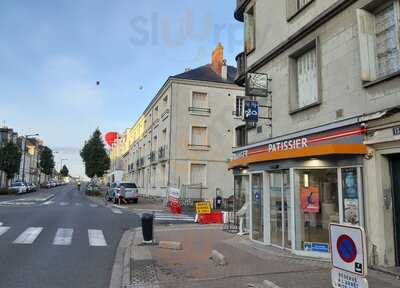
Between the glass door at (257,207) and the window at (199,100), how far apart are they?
21546mm

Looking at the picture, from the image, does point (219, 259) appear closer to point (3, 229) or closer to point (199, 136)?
point (3, 229)

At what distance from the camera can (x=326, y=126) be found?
32.4 feet

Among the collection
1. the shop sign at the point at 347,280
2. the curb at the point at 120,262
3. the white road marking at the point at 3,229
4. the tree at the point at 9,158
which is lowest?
the curb at the point at 120,262

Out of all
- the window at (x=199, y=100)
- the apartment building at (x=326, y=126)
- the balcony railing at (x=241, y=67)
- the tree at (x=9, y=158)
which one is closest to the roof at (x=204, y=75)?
the window at (x=199, y=100)

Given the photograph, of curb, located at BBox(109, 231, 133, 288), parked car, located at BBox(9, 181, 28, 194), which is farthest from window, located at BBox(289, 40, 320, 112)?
parked car, located at BBox(9, 181, 28, 194)

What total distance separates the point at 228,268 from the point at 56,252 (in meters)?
4.40

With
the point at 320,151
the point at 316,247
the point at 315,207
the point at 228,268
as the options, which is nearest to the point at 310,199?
the point at 315,207

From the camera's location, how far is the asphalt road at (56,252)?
761 cm

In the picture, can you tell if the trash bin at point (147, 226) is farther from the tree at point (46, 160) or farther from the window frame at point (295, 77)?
the tree at point (46, 160)

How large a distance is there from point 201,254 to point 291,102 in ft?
16.0

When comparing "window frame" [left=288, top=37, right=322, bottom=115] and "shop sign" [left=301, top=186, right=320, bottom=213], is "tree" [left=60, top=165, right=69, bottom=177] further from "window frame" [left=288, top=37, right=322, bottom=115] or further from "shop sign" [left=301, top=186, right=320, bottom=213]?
"shop sign" [left=301, top=186, right=320, bottom=213]

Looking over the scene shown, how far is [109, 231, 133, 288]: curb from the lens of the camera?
25.0ft

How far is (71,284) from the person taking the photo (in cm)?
732

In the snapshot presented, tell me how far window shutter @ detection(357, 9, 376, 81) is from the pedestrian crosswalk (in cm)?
804
